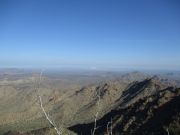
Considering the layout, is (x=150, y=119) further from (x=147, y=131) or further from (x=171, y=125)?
(x=171, y=125)

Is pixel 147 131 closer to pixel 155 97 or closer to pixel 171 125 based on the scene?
pixel 171 125

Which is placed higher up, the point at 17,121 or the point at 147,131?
the point at 147,131

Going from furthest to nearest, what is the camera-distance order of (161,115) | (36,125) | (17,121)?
(17,121) < (36,125) < (161,115)

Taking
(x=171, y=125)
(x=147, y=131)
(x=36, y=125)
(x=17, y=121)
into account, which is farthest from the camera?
(x=17, y=121)

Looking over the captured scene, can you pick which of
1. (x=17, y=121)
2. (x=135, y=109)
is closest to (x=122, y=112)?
(x=135, y=109)

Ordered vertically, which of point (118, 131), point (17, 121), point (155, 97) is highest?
point (155, 97)

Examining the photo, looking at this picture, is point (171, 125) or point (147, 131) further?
point (147, 131)

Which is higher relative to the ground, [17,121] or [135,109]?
[135,109]

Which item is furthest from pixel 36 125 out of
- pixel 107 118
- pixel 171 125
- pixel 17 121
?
pixel 171 125

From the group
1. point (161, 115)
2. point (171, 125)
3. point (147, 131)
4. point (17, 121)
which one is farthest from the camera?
point (17, 121)
